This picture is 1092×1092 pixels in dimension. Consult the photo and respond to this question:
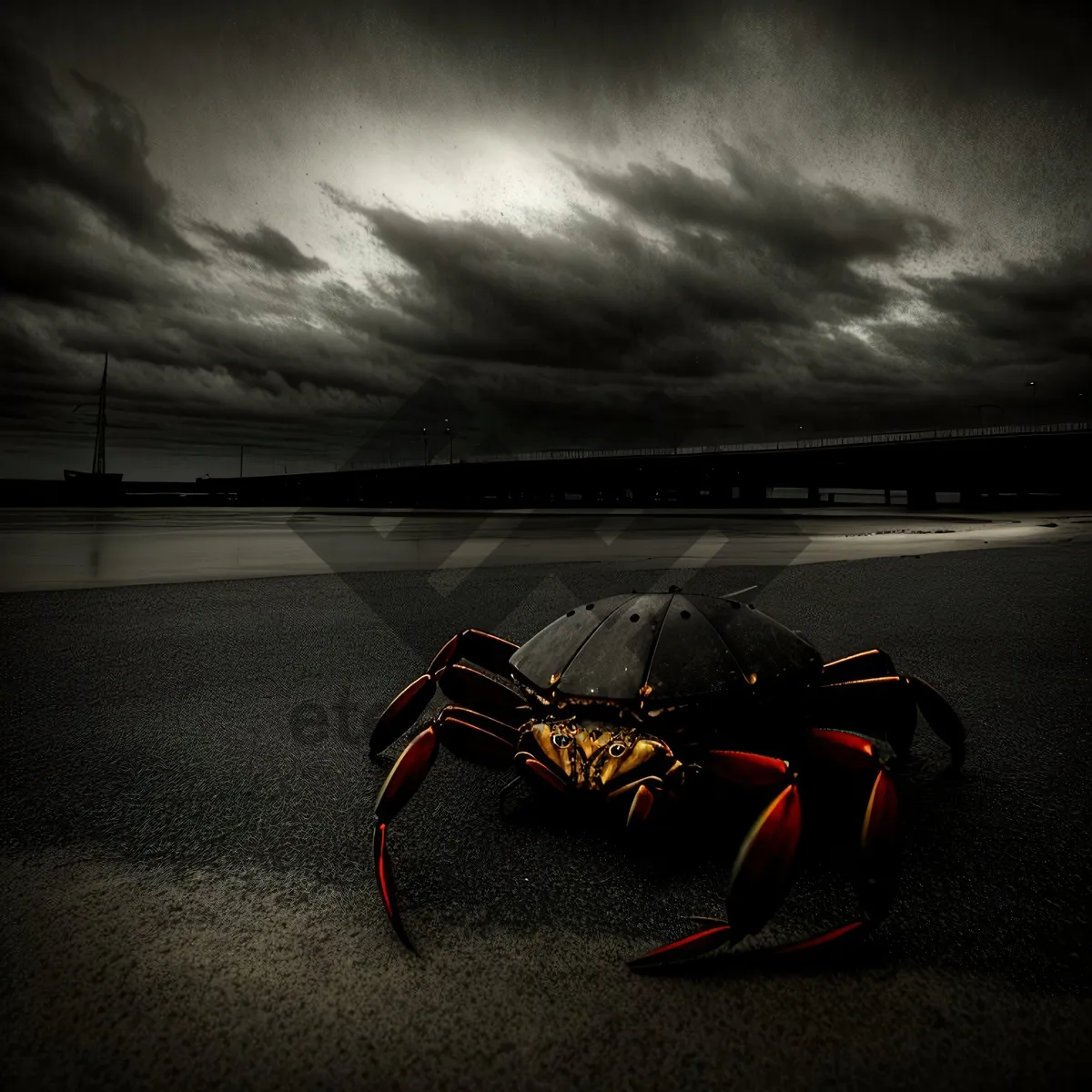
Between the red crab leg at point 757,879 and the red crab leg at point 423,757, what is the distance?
2.24ft

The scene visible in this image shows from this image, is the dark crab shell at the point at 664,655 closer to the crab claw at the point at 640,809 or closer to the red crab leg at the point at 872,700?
the red crab leg at the point at 872,700

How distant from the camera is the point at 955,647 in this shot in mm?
5273

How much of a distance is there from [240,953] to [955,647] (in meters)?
5.41

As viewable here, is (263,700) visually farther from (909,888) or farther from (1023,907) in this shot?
(1023,907)

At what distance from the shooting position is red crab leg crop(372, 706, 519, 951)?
1863mm

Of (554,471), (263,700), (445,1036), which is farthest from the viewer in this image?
(554,471)

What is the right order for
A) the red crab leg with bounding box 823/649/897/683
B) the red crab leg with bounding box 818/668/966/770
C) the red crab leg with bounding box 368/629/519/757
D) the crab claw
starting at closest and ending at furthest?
1. the crab claw
2. the red crab leg with bounding box 818/668/966/770
3. the red crab leg with bounding box 823/649/897/683
4. the red crab leg with bounding box 368/629/519/757

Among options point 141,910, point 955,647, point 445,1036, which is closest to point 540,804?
point 445,1036

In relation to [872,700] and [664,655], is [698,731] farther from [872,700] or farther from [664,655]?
[872,700]

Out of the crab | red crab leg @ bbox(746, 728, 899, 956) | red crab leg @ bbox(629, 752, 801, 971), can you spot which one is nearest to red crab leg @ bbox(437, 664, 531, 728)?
the crab

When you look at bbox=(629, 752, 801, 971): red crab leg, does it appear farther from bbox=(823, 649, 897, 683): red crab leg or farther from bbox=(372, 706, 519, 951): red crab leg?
bbox=(823, 649, 897, 683): red crab leg

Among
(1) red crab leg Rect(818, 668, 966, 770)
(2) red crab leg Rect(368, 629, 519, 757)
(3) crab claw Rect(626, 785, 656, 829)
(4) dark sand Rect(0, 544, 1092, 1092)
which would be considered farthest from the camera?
(2) red crab leg Rect(368, 629, 519, 757)

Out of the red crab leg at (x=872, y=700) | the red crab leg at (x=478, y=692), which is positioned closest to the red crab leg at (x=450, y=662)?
the red crab leg at (x=478, y=692)

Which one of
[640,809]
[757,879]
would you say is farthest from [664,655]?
[757,879]
